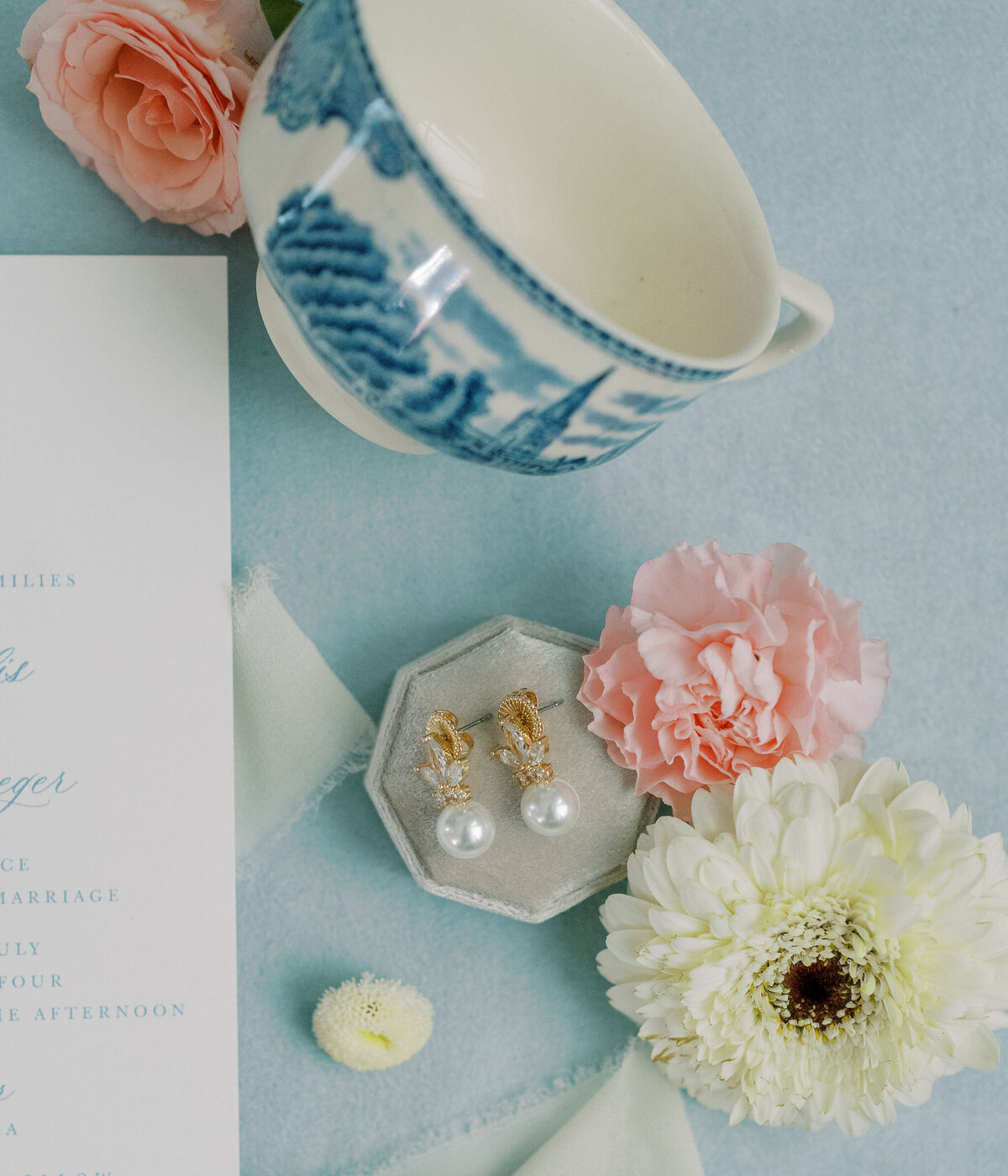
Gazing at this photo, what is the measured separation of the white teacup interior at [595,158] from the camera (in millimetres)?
332

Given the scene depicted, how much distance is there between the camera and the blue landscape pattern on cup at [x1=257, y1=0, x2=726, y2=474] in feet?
0.82

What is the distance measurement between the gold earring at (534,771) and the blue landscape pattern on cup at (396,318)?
10 centimetres

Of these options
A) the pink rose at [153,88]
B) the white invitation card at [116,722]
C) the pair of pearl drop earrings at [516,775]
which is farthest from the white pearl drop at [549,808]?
the pink rose at [153,88]

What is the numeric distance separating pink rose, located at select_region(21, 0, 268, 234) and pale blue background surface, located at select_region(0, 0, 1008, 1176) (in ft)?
0.09

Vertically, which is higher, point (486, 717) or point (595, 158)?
point (595, 158)

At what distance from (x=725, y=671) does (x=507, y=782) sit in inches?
3.8

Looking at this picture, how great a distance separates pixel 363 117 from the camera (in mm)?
247

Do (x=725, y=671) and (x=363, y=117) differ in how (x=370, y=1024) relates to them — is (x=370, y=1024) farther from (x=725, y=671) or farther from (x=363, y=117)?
(x=363, y=117)

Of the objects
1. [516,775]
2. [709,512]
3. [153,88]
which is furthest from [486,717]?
[153,88]

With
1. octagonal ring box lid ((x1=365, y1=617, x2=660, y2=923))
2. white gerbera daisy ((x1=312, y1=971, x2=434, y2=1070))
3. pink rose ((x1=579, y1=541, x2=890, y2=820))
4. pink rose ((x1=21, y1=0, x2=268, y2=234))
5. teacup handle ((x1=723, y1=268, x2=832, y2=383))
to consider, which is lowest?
white gerbera daisy ((x1=312, y1=971, x2=434, y2=1070))

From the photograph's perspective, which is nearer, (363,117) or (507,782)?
(363,117)

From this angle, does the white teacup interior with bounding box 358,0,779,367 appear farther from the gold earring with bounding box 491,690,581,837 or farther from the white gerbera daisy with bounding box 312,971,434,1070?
the white gerbera daisy with bounding box 312,971,434,1070

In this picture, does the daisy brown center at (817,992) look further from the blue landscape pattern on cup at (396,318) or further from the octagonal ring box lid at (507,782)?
the blue landscape pattern on cup at (396,318)

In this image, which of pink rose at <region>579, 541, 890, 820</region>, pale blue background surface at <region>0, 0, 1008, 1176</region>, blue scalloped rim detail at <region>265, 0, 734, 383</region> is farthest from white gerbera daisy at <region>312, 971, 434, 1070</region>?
blue scalloped rim detail at <region>265, 0, 734, 383</region>
